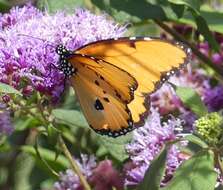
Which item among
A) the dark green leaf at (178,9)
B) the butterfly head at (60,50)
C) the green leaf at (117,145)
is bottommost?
the green leaf at (117,145)

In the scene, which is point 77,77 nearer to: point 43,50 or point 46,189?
point 43,50

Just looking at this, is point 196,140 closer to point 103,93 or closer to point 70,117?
point 103,93

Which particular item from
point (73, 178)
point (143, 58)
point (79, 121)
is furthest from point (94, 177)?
point (143, 58)

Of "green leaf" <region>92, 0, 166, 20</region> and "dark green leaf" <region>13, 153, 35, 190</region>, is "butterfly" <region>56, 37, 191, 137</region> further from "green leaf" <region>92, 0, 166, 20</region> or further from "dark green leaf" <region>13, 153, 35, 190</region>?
"dark green leaf" <region>13, 153, 35, 190</region>

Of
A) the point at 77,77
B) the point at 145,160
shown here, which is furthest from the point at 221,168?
the point at 77,77

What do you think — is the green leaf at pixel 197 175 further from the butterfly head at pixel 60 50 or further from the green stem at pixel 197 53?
the green stem at pixel 197 53

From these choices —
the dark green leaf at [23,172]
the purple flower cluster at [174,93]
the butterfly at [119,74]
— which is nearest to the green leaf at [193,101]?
the butterfly at [119,74]

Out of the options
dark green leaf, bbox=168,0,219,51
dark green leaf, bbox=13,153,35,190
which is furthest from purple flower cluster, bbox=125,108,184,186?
dark green leaf, bbox=13,153,35,190

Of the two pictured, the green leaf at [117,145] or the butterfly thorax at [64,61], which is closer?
the butterfly thorax at [64,61]
